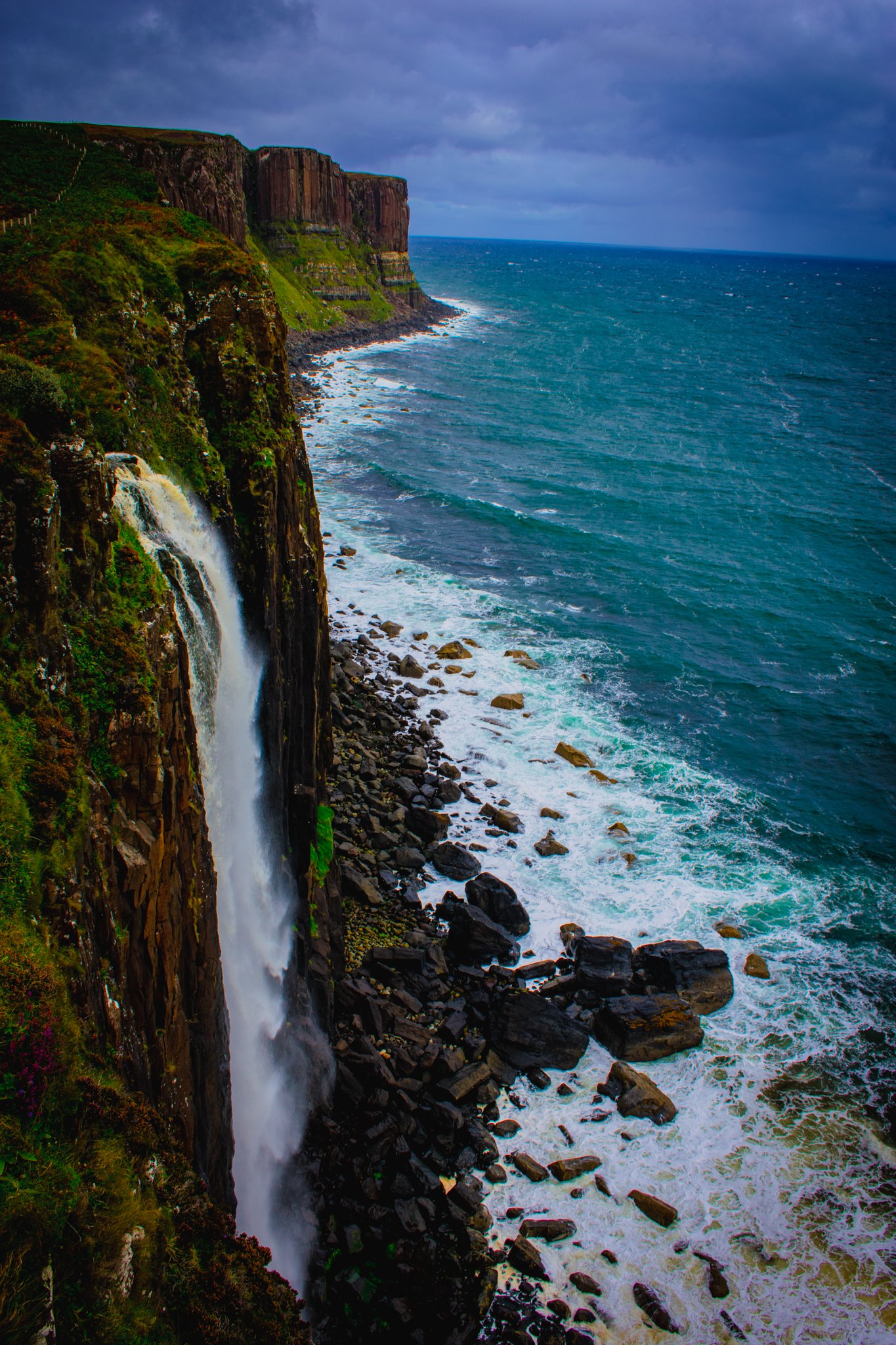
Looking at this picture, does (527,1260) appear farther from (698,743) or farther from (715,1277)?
(698,743)

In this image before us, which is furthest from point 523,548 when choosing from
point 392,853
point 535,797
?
point 392,853

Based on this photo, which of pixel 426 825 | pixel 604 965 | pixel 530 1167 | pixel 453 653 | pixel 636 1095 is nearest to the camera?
pixel 530 1167

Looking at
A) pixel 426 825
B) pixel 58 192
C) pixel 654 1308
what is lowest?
pixel 654 1308

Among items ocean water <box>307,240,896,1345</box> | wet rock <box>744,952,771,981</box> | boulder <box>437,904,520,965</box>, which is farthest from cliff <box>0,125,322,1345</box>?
wet rock <box>744,952,771,981</box>

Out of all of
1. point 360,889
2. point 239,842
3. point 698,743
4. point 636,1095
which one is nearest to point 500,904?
point 360,889

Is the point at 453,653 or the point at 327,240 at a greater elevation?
the point at 327,240

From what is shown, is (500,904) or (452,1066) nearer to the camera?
(452,1066)

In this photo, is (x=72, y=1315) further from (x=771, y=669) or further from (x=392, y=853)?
(x=771, y=669)
